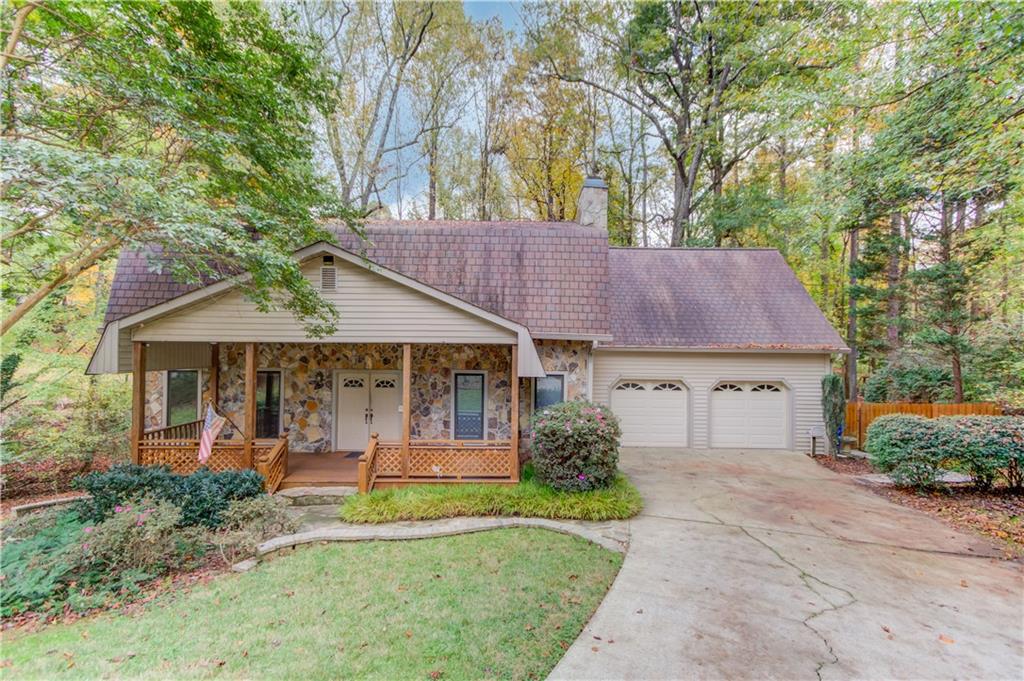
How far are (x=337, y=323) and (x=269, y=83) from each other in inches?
153

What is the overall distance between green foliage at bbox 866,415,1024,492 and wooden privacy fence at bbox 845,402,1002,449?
11.7ft

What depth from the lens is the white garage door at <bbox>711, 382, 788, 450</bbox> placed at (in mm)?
11156

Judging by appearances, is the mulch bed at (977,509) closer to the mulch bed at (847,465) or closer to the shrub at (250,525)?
the mulch bed at (847,465)

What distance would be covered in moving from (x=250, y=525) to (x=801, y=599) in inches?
278

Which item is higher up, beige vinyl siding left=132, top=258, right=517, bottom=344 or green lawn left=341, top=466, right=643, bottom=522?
beige vinyl siding left=132, top=258, right=517, bottom=344

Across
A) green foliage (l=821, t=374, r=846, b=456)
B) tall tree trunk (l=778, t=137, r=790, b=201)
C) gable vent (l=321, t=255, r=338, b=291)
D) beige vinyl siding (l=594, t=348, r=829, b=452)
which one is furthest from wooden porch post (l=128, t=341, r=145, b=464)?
tall tree trunk (l=778, t=137, r=790, b=201)

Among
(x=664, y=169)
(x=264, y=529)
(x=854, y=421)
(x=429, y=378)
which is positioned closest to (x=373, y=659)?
(x=264, y=529)

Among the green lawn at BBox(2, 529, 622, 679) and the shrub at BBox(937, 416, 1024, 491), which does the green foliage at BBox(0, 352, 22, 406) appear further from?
the shrub at BBox(937, 416, 1024, 491)

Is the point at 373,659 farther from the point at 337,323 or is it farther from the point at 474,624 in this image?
the point at 337,323

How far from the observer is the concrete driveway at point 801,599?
10.9 ft

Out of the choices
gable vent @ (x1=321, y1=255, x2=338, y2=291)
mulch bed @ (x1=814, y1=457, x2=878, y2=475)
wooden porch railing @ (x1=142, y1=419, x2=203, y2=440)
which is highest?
gable vent @ (x1=321, y1=255, x2=338, y2=291)

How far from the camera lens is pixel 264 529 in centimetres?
593

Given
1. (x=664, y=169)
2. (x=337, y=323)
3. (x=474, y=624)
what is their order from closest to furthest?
1. (x=474, y=624)
2. (x=337, y=323)
3. (x=664, y=169)

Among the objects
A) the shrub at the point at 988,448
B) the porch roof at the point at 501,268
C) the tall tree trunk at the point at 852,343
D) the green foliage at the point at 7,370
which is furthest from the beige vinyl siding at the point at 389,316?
the tall tree trunk at the point at 852,343
